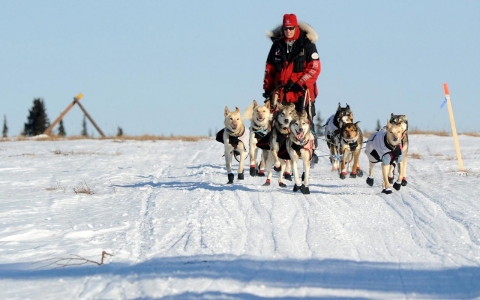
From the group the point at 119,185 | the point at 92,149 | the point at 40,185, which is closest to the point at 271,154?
the point at 119,185

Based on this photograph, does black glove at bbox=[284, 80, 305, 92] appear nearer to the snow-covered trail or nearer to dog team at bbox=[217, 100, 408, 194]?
dog team at bbox=[217, 100, 408, 194]

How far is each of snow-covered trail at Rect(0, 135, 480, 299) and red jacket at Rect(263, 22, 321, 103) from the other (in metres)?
1.45

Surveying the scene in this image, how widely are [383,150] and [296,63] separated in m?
2.13

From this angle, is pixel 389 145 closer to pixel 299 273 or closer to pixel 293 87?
pixel 293 87

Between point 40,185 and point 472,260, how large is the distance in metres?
7.42

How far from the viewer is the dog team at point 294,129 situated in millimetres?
9703

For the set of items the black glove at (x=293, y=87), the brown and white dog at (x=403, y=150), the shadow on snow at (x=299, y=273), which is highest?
the black glove at (x=293, y=87)

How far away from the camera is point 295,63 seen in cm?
1141

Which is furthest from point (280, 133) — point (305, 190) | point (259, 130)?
point (305, 190)

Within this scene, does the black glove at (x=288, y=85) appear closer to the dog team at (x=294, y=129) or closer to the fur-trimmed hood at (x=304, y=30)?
the dog team at (x=294, y=129)

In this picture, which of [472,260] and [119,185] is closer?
[472,260]

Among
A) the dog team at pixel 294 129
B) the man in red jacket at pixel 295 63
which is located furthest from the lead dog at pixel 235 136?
the man in red jacket at pixel 295 63

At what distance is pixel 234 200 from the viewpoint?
Result: 866cm

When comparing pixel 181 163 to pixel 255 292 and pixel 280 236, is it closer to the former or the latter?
pixel 280 236
